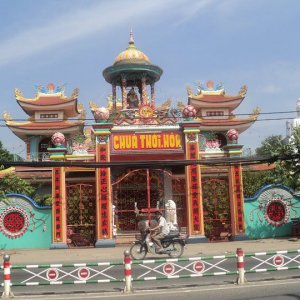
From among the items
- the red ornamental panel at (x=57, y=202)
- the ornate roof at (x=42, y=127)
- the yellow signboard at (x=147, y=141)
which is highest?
the ornate roof at (x=42, y=127)

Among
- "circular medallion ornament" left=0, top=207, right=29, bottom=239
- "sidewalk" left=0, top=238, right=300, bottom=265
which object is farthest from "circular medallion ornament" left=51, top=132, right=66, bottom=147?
"sidewalk" left=0, top=238, right=300, bottom=265

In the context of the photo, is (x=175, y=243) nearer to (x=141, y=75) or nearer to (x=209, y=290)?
(x=209, y=290)

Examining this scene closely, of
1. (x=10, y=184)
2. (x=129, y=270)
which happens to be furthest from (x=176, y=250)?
(x=10, y=184)

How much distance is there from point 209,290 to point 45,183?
2167 cm

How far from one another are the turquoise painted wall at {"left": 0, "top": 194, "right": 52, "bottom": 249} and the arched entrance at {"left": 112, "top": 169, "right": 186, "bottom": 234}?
3.41m

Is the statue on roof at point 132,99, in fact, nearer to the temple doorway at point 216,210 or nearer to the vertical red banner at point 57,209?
the temple doorway at point 216,210

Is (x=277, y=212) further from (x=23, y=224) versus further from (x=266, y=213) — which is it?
(x=23, y=224)

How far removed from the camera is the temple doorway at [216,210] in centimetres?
2138

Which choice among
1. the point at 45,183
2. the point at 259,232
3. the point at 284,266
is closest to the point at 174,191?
the point at 259,232

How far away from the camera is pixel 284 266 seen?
10281mm

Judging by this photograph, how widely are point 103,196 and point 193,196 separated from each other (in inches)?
158

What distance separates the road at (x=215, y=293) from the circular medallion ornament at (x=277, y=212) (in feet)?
39.3

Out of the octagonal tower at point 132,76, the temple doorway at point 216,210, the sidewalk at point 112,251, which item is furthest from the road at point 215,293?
→ the octagonal tower at point 132,76

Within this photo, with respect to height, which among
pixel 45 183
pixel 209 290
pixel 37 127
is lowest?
pixel 209 290
